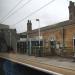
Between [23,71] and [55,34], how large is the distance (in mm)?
26236

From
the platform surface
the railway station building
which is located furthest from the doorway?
the platform surface

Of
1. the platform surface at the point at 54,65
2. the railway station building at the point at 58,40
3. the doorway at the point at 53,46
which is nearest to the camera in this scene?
the platform surface at the point at 54,65

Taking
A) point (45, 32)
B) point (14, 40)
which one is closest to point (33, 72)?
A: point (45, 32)

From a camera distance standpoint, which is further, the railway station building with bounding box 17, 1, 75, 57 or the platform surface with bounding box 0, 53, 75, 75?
the railway station building with bounding box 17, 1, 75, 57

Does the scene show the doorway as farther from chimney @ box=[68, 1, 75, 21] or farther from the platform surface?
the platform surface

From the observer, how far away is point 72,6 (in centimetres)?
3203

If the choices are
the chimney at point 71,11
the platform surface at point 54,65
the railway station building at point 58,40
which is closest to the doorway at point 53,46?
the railway station building at point 58,40

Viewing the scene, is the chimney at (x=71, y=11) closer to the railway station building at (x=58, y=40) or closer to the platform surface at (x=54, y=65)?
the railway station building at (x=58, y=40)

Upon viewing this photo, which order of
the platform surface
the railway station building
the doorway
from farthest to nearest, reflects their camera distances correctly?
the doorway → the railway station building → the platform surface

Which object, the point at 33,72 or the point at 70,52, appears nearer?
the point at 33,72

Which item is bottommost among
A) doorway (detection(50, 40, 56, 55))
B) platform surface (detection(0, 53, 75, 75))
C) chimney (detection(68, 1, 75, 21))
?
platform surface (detection(0, 53, 75, 75))

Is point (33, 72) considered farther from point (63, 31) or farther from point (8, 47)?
point (8, 47)

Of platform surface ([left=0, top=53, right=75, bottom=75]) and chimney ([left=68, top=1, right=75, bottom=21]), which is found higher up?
chimney ([left=68, top=1, right=75, bottom=21])

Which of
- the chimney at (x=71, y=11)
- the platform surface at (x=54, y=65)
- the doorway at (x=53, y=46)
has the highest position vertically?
the chimney at (x=71, y=11)
